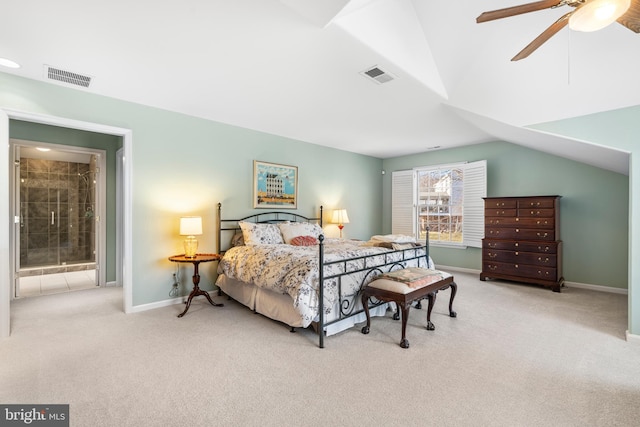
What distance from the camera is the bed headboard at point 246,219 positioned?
458 cm

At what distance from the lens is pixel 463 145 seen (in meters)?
6.20

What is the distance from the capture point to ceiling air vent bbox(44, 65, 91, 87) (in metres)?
3.01

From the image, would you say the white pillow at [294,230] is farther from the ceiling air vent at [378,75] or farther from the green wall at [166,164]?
the ceiling air vent at [378,75]

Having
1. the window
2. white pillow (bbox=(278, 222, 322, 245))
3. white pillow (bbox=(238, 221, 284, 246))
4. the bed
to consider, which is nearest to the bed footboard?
the bed

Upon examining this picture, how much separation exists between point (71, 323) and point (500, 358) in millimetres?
4407

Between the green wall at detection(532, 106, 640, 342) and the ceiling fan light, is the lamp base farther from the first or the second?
the green wall at detection(532, 106, 640, 342)

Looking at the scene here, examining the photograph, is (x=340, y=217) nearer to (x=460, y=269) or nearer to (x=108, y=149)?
(x=460, y=269)

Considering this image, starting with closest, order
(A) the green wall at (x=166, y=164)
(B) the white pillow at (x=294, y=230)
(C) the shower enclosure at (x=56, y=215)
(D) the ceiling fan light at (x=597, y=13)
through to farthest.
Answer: (D) the ceiling fan light at (x=597, y=13), (A) the green wall at (x=166, y=164), (B) the white pillow at (x=294, y=230), (C) the shower enclosure at (x=56, y=215)

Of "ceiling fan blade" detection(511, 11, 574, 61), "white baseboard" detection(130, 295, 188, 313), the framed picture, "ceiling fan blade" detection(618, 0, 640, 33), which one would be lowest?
"white baseboard" detection(130, 295, 188, 313)

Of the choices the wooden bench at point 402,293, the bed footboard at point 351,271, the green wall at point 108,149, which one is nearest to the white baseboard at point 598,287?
the bed footboard at point 351,271

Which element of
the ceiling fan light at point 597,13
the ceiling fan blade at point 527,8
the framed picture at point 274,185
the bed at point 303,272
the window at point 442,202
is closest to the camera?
the ceiling fan light at point 597,13

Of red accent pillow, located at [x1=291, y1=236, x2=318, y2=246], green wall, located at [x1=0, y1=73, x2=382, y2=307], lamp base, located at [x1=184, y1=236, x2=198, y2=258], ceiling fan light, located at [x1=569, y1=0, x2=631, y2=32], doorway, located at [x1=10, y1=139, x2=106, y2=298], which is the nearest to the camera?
ceiling fan light, located at [x1=569, y1=0, x2=631, y2=32]

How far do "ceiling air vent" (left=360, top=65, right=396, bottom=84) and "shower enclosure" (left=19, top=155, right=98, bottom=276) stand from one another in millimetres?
6350

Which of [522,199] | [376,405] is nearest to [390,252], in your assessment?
[376,405]
